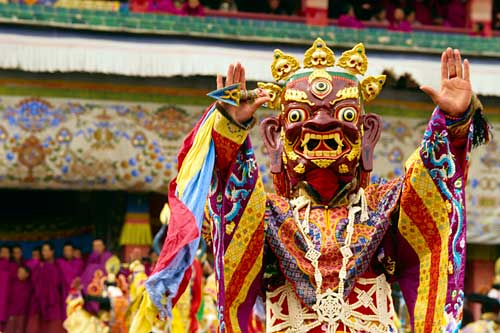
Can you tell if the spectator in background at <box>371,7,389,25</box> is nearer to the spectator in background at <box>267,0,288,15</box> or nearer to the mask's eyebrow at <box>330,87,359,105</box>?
the spectator in background at <box>267,0,288,15</box>

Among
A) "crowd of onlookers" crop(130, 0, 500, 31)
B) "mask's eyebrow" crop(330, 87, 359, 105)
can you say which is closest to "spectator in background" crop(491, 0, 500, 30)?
"crowd of onlookers" crop(130, 0, 500, 31)

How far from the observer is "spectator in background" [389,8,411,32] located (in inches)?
630

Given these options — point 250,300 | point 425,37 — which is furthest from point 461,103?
point 425,37

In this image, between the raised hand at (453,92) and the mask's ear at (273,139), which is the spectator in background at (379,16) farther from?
the raised hand at (453,92)

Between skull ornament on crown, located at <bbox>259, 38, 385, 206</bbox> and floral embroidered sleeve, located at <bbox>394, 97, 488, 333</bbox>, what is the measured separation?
0.28 m

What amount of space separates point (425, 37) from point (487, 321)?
5.89 m

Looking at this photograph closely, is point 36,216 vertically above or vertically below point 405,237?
below

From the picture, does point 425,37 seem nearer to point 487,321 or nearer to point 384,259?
point 487,321

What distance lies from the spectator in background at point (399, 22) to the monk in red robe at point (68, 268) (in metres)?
4.30

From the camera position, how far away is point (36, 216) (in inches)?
686

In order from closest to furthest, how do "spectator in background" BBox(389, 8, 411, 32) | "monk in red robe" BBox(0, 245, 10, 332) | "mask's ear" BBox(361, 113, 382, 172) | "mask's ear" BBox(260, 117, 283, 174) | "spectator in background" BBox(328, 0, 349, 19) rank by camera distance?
1. "mask's ear" BBox(361, 113, 382, 172)
2. "mask's ear" BBox(260, 117, 283, 174)
3. "monk in red robe" BBox(0, 245, 10, 332)
4. "spectator in background" BBox(389, 8, 411, 32)
5. "spectator in background" BBox(328, 0, 349, 19)

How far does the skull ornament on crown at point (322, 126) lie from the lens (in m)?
6.25

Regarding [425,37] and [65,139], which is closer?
[65,139]

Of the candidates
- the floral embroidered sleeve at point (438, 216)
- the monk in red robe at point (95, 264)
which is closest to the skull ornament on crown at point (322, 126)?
the floral embroidered sleeve at point (438, 216)
